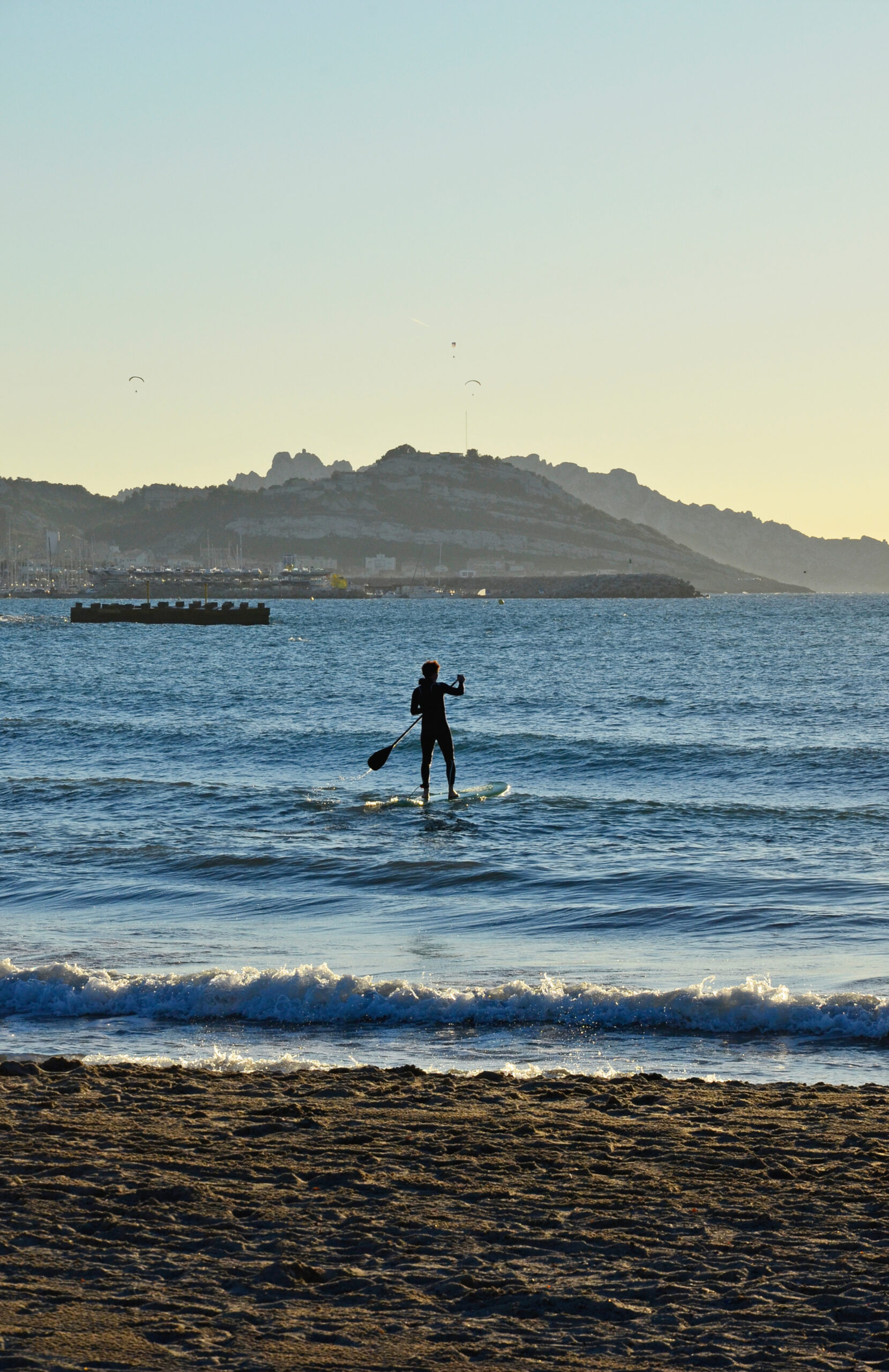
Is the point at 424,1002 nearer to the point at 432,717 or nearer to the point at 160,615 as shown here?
the point at 432,717

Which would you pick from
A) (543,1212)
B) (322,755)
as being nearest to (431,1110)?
(543,1212)

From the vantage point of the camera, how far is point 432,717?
19.7 metres

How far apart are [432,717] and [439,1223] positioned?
14415 mm

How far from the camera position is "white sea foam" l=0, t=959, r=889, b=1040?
8977 millimetres

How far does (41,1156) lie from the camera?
244 inches

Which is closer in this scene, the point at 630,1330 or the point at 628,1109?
the point at 630,1330

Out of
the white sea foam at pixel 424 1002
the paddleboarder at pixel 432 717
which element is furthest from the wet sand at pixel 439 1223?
the paddleboarder at pixel 432 717

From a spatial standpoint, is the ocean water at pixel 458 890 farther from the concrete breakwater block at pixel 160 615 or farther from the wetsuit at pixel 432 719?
the concrete breakwater block at pixel 160 615

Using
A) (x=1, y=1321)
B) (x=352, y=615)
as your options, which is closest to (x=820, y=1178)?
(x=1, y=1321)

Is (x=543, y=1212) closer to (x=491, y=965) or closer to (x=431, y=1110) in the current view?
(x=431, y=1110)

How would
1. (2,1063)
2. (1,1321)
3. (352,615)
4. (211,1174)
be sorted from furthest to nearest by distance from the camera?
(352,615) < (2,1063) < (211,1174) < (1,1321)

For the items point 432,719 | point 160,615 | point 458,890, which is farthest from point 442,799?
point 160,615

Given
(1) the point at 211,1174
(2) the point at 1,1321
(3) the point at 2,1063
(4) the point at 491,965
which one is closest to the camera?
(2) the point at 1,1321

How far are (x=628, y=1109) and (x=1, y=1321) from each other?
3680mm
